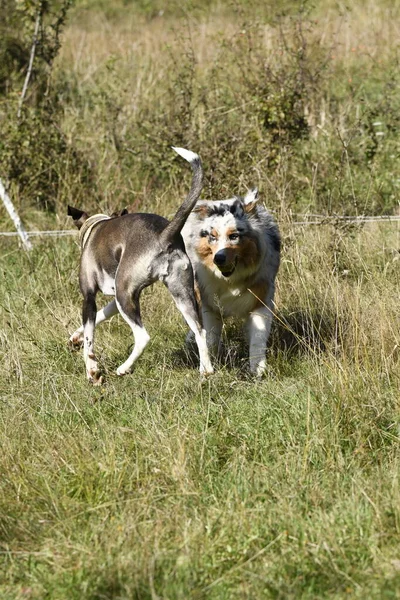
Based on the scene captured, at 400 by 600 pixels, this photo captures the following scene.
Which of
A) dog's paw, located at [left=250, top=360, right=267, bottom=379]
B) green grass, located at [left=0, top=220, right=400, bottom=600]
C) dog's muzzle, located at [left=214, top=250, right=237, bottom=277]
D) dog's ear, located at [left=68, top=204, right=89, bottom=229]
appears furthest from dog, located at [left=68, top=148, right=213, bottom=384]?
dog's ear, located at [left=68, top=204, right=89, bottom=229]

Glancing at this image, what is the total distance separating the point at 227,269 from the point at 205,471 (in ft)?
7.59

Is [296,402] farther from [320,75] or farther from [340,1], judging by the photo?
[340,1]

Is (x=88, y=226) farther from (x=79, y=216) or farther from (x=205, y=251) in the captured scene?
(x=205, y=251)

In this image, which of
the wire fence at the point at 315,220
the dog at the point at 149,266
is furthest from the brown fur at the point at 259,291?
the wire fence at the point at 315,220

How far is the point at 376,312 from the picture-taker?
6.14m

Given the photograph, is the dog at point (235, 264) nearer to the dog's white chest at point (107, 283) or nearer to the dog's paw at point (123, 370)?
the dog's white chest at point (107, 283)

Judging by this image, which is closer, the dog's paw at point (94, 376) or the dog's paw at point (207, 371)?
the dog's paw at point (207, 371)

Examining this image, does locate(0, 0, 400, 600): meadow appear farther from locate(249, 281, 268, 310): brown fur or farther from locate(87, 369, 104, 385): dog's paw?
locate(249, 281, 268, 310): brown fur

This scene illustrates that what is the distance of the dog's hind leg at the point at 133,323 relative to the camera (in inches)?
230

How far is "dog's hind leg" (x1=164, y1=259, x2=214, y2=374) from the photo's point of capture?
5.92 meters

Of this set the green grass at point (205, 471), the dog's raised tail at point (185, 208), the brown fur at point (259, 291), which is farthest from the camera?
the brown fur at point (259, 291)

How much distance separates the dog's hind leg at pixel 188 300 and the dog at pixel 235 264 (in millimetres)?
618

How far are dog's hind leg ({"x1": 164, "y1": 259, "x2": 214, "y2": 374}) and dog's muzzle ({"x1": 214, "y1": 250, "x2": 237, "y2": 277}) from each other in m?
0.56

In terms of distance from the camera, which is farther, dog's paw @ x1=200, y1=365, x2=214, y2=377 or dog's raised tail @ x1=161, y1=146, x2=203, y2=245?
dog's paw @ x1=200, y1=365, x2=214, y2=377
